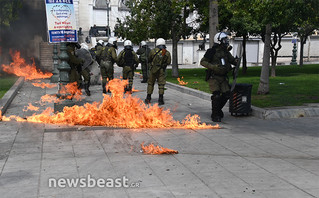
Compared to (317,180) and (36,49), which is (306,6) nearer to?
(317,180)

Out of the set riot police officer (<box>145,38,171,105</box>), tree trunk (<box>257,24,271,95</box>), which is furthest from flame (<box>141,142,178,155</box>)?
tree trunk (<box>257,24,271,95</box>)

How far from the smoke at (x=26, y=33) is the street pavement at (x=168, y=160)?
2047cm

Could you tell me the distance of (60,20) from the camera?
8.96 meters

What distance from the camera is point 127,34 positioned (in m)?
25.5

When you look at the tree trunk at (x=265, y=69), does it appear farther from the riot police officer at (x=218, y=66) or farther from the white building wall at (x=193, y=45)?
the white building wall at (x=193, y=45)

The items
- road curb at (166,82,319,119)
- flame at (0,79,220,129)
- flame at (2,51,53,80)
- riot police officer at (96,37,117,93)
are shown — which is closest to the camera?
flame at (0,79,220,129)

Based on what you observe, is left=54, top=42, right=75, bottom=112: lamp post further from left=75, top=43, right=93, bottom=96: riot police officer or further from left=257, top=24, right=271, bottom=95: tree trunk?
left=257, top=24, right=271, bottom=95: tree trunk

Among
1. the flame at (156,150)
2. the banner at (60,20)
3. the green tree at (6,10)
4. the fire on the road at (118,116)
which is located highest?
the green tree at (6,10)

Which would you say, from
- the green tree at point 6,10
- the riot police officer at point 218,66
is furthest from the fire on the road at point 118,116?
the green tree at point 6,10

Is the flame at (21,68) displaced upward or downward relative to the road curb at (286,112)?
upward

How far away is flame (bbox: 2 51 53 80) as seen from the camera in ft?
79.2

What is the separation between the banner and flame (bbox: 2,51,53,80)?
1486cm

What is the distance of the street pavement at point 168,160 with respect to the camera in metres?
4.41

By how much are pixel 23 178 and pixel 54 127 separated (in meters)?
3.22
